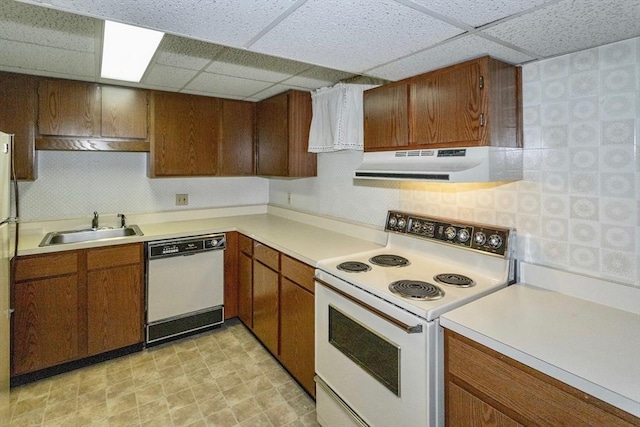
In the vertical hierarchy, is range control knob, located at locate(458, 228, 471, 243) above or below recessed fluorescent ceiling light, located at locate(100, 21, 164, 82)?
below

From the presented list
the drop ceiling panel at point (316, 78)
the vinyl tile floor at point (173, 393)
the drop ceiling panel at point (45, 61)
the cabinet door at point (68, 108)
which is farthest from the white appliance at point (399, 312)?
the cabinet door at point (68, 108)

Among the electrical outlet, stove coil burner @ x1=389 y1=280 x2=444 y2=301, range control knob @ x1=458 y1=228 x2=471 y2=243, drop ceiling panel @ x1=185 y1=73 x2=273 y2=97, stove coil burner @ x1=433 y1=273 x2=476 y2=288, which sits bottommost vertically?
stove coil burner @ x1=389 y1=280 x2=444 y2=301

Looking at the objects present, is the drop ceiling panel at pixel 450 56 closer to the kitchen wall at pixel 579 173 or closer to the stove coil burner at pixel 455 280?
the kitchen wall at pixel 579 173

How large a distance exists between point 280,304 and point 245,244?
29.3 inches

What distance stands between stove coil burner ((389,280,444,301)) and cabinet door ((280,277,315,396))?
64cm

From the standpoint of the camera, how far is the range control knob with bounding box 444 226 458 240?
1.90 meters

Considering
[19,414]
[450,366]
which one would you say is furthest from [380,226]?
[19,414]

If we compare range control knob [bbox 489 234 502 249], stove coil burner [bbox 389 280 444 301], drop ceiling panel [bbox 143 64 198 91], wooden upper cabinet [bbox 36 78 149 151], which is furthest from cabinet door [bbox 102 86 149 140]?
range control knob [bbox 489 234 502 249]

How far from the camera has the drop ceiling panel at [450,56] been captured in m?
1.41

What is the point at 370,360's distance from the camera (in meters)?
1.62

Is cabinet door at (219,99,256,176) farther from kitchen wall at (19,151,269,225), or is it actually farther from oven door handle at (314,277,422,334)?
oven door handle at (314,277,422,334)

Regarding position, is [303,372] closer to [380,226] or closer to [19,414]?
[380,226]

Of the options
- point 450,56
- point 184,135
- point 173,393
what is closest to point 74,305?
point 173,393

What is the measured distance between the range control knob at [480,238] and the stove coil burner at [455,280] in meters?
0.19
